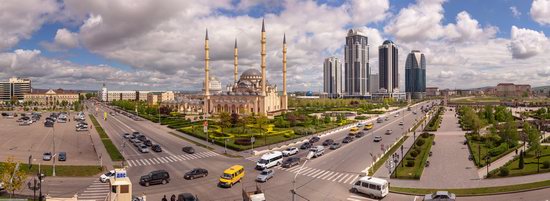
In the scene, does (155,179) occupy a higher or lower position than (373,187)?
lower

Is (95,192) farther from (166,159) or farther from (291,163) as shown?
(291,163)

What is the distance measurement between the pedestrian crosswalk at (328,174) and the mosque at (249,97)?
209 ft

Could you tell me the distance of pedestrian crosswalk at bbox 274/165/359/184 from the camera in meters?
34.2

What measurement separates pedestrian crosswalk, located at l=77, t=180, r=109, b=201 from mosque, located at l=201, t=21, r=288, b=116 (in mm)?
69786

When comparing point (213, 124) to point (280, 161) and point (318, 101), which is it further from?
point (318, 101)

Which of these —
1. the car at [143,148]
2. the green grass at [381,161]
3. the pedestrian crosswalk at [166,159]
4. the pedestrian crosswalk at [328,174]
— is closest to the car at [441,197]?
the pedestrian crosswalk at [328,174]

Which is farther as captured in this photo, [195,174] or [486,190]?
[195,174]

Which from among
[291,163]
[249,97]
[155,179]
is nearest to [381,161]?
[291,163]

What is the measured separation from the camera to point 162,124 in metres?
87.2

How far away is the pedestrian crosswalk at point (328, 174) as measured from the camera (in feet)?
112

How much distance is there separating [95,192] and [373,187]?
2276cm

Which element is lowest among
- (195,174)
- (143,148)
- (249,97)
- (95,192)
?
(95,192)

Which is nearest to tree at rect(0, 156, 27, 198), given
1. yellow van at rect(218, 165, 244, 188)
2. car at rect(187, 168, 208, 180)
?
car at rect(187, 168, 208, 180)

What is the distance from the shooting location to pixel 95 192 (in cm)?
3058
